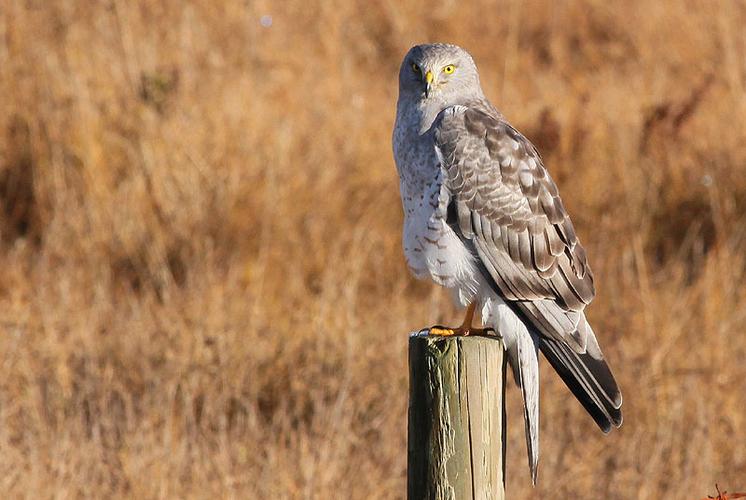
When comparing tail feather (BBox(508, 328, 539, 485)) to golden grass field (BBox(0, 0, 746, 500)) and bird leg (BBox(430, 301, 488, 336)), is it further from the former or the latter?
golden grass field (BBox(0, 0, 746, 500))

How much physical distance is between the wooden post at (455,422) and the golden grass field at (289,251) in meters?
1.48

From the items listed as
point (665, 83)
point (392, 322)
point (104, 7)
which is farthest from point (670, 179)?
point (104, 7)

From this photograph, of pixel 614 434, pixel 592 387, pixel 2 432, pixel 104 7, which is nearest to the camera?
pixel 592 387

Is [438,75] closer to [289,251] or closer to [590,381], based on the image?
[590,381]

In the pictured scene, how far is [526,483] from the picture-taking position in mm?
4594

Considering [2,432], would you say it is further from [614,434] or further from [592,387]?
[614,434]

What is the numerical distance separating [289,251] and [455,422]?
3781 millimetres

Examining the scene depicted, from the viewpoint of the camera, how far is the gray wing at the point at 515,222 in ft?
11.1

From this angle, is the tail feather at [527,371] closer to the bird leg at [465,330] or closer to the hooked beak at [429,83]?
the bird leg at [465,330]

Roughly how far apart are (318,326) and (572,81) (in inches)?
177

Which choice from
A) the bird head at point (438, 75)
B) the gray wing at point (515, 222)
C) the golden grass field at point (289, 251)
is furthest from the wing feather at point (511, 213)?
the golden grass field at point (289, 251)

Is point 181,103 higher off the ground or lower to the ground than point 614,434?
higher

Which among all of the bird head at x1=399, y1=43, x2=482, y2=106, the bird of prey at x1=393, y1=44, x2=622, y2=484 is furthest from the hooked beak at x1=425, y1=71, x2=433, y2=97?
the bird of prey at x1=393, y1=44, x2=622, y2=484

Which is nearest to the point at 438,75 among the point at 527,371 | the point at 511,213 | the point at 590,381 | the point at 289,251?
the point at 511,213
